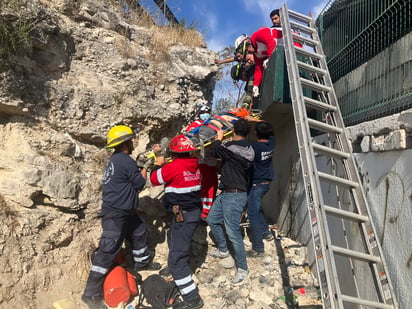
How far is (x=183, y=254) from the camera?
3475 millimetres

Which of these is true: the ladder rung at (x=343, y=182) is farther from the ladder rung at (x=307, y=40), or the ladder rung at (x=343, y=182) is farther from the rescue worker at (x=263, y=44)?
the rescue worker at (x=263, y=44)

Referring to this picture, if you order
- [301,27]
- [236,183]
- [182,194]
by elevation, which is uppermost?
[301,27]

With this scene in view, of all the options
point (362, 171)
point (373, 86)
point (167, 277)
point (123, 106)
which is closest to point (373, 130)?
point (362, 171)

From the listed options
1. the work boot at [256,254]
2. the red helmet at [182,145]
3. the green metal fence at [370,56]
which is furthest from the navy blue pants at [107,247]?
the green metal fence at [370,56]

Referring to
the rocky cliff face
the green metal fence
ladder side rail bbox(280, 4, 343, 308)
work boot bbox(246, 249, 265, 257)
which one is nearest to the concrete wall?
the green metal fence

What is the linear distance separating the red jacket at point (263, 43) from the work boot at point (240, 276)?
129 inches

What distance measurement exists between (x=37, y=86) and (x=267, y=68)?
3522 mm

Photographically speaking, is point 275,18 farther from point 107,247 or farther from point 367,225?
point 107,247

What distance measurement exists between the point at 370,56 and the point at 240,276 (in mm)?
3030

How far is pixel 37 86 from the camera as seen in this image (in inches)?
164

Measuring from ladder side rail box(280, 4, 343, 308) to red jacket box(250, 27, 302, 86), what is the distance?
168 centimetres

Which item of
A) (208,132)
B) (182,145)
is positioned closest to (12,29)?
(182,145)

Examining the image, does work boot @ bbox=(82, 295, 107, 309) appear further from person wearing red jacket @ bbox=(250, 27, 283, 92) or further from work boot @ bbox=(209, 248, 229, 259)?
person wearing red jacket @ bbox=(250, 27, 283, 92)

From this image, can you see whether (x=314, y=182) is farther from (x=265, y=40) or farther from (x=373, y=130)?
(x=265, y=40)
